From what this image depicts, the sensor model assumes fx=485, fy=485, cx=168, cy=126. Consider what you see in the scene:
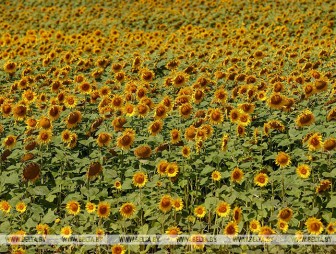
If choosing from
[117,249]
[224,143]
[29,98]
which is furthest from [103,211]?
[29,98]

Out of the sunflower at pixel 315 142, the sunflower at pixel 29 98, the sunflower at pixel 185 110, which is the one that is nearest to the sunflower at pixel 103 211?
the sunflower at pixel 185 110

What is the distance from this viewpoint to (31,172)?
4.80 metres

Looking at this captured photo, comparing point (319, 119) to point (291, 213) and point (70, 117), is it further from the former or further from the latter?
point (70, 117)

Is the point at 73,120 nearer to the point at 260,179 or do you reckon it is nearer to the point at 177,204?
the point at 177,204

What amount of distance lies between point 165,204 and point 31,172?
142cm

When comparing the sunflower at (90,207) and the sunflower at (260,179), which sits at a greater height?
the sunflower at (260,179)

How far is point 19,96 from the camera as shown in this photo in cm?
760

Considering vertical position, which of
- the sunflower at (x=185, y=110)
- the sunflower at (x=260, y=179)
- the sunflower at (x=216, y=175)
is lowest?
the sunflower at (x=260, y=179)

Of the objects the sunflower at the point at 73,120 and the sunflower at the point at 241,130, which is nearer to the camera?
the sunflower at the point at 241,130

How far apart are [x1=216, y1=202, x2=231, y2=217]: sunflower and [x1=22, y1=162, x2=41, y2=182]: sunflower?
184 centimetres

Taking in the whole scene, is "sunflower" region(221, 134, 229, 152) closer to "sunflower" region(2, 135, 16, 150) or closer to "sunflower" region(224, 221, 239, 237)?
"sunflower" region(224, 221, 239, 237)

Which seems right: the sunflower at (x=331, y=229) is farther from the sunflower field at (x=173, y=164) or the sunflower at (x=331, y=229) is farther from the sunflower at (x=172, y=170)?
the sunflower at (x=172, y=170)

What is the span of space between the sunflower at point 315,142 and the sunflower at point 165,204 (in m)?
1.46

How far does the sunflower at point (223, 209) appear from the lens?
4230 mm
